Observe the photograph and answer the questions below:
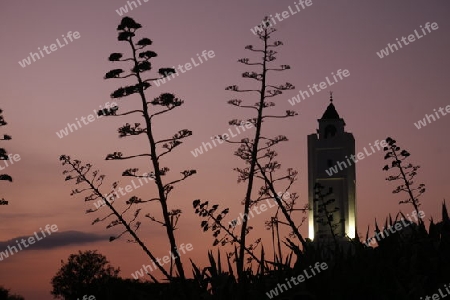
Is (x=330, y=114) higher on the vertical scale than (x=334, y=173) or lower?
higher

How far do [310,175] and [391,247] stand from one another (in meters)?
61.1

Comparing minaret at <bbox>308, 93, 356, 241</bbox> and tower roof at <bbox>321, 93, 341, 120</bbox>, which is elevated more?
tower roof at <bbox>321, 93, 341, 120</bbox>

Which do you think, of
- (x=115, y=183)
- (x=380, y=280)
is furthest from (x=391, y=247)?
(x=115, y=183)

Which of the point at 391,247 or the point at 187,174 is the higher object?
the point at 187,174

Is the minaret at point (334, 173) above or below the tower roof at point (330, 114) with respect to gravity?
below

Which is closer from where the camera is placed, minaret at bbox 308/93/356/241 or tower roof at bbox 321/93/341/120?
minaret at bbox 308/93/356/241

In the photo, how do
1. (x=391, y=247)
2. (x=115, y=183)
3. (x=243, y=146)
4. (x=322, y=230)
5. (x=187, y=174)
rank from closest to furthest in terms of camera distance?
(x=391, y=247) → (x=187, y=174) → (x=115, y=183) → (x=243, y=146) → (x=322, y=230)

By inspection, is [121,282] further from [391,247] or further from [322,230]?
[322,230]

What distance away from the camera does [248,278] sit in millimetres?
4926

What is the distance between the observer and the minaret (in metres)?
64.1

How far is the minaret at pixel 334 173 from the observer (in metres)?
64.1

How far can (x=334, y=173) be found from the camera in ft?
212

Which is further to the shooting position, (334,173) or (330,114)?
(330,114)

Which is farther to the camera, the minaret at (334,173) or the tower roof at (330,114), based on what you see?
the tower roof at (330,114)
